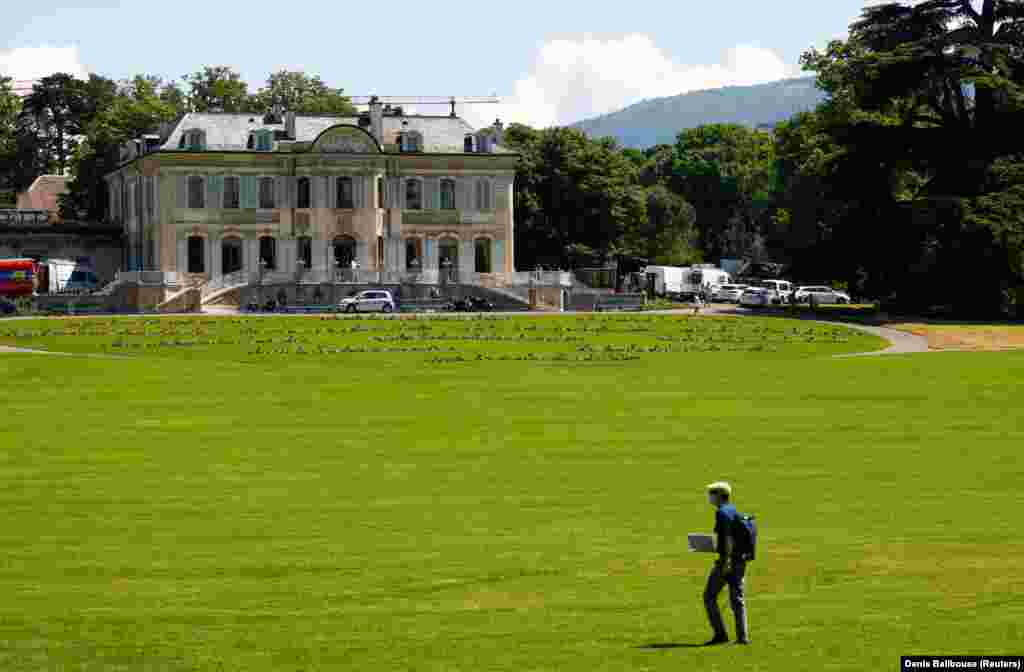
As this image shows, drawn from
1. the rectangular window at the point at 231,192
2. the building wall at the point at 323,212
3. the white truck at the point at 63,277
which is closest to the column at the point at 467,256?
the building wall at the point at 323,212

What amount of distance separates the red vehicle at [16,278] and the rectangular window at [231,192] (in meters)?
14.4

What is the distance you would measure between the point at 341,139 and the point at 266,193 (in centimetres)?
583

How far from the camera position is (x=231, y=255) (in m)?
112

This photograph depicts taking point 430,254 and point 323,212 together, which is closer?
point 323,212

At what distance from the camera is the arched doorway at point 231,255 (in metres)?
112

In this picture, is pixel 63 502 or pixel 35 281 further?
→ pixel 35 281

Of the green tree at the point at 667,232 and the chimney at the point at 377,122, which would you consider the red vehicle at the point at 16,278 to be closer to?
the chimney at the point at 377,122

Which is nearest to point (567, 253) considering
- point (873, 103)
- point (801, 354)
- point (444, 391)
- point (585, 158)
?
point (585, 158)

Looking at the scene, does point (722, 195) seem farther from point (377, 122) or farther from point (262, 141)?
point (262, 141)

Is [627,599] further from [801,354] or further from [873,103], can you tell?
[873,103]

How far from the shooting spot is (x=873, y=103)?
333 feet

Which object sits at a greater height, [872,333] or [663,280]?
[663,280]

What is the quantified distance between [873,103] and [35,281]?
1925 inches

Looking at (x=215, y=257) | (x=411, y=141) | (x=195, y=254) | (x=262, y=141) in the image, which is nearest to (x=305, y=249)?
(x=215, y=257)
